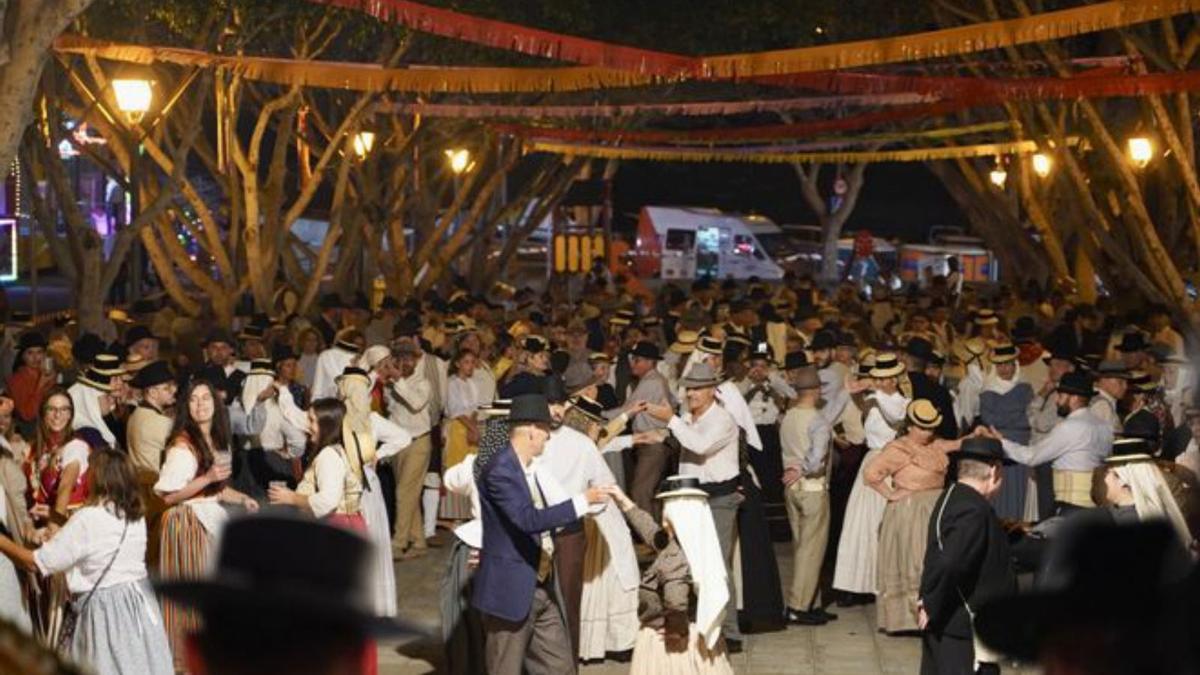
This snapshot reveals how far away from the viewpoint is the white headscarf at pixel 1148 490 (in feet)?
35.2

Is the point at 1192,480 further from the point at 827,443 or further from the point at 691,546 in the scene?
the point at 827,443

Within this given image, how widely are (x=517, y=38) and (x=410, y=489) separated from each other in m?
3.72

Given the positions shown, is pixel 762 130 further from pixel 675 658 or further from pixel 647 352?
pixel 675 658

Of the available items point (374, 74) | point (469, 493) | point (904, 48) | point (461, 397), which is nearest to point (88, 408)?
point (469, 493)

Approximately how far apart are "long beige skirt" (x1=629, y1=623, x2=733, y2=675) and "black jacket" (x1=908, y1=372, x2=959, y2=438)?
541 cm

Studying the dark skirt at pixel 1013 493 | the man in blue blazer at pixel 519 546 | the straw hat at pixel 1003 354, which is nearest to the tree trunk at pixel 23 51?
the man in blue blazer at pixel 519 546

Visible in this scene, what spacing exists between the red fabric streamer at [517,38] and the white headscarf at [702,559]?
17.1 feet

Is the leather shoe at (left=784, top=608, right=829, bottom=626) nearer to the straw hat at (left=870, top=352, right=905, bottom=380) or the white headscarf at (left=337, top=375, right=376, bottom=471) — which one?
the straw hat at (left=870, top=352, right=905, bottom=380)

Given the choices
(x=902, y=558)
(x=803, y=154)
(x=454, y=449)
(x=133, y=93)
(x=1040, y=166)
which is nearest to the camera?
(x=902, y=558)

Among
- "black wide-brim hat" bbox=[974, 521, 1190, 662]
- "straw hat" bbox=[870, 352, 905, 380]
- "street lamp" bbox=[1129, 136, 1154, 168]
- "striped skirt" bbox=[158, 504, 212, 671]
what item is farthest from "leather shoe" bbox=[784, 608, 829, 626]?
"street lamp" bbox=[1129, 136, 1154, 168]

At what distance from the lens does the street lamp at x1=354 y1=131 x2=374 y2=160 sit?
30.9 m

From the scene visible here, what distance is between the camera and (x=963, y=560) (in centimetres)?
1062

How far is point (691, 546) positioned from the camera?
11.3m

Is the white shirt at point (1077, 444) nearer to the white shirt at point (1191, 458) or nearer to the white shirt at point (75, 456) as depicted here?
the white shirt at point (1191, 458)
